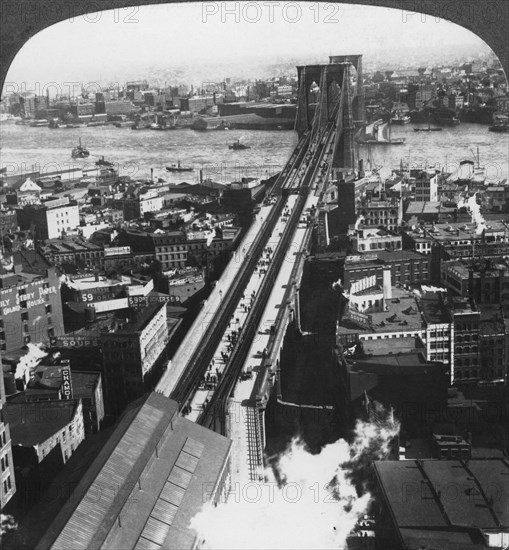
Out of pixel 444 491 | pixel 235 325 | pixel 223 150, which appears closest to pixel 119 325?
pixel 235 325

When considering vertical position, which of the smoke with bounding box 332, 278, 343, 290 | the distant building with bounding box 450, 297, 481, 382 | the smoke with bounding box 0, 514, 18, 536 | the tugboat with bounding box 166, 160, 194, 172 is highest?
the tugboat with bounding box 166, 160, 194, 172

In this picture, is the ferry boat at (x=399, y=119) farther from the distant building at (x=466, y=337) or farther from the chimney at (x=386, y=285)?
the distant building at (x=466, y=337)

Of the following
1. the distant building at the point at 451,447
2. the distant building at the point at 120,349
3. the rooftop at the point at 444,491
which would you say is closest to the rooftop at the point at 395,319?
the distant building at the point at 451,447

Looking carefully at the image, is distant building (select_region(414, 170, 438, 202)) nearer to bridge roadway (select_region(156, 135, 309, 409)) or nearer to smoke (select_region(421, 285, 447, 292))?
smoke (select_region(421, 285, 447, 292))

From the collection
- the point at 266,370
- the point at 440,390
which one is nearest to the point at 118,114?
the point at 266,370

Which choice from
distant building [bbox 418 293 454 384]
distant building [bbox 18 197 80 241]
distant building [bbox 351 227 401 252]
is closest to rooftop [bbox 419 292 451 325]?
distant building [bbox 418 293 454 384]
